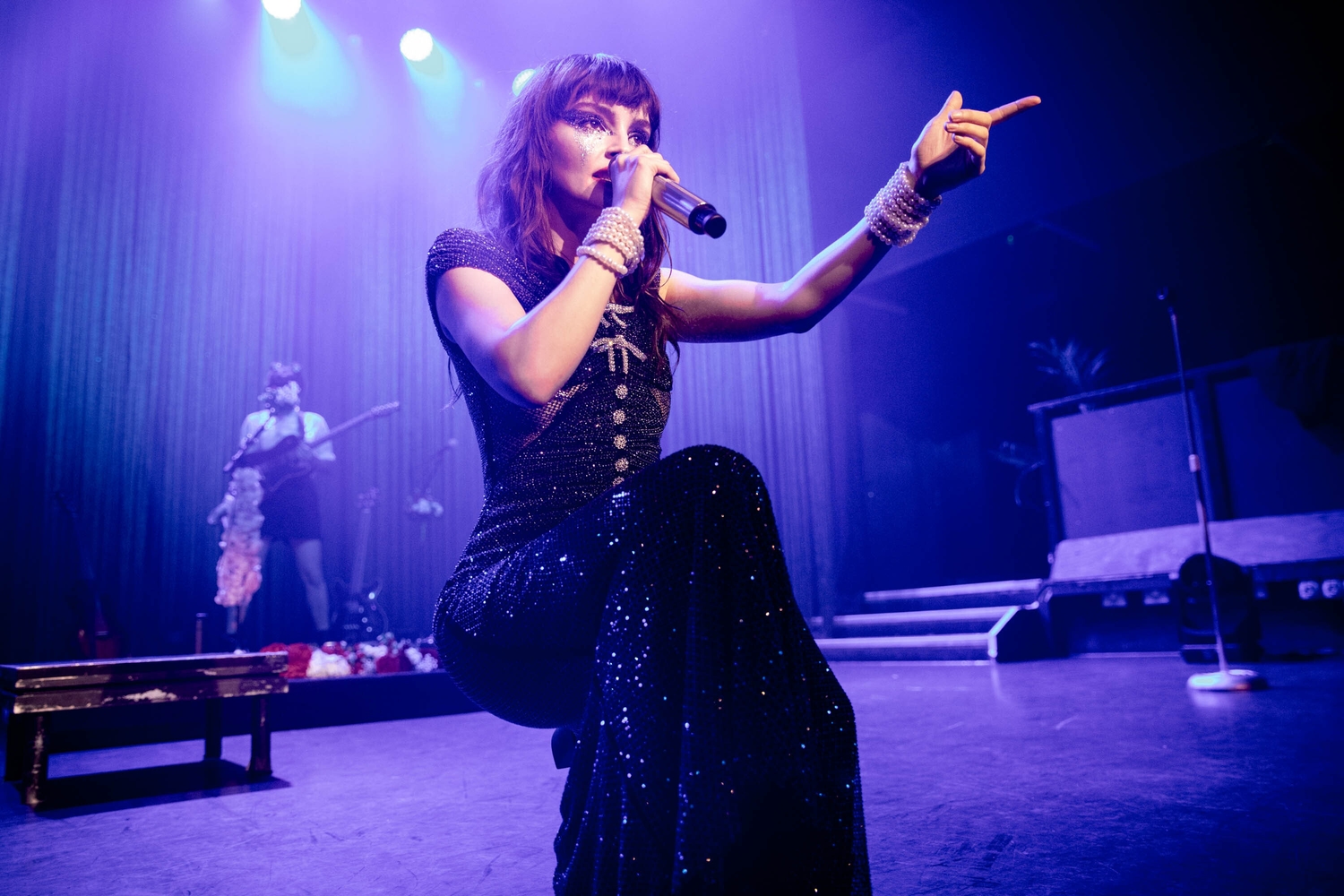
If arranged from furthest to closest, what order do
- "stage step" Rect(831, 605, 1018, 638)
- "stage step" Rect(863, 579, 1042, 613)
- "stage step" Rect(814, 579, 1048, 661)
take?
1. "stage step" Rect(863, 579, 1042, 613)
2. "stage step" Rect(831, 605, 1018, 638)
3. "stage step" Rect(814, 579, 1048, 661)

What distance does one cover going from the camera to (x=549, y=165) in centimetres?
111

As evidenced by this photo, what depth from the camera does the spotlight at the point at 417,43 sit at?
7.64 metres

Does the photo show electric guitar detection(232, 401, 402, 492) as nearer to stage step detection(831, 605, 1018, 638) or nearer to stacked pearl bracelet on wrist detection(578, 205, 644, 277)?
stage step detection(831, 605, 1018, 638)

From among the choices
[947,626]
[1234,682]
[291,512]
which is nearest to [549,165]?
[1234,682]

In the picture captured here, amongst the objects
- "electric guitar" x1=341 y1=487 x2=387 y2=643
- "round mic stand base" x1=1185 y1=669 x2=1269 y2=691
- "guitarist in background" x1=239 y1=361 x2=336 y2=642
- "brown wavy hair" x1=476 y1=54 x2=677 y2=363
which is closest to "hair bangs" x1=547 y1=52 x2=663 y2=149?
"brown wavy hair" x1=476 y1=54 x2=677 y2=363

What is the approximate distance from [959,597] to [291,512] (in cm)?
512

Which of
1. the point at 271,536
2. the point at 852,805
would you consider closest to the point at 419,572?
the point at 271,536

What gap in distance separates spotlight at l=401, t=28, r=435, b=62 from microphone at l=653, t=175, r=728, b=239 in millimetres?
7818

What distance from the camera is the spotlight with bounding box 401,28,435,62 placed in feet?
25.1

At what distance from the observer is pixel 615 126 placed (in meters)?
1.12

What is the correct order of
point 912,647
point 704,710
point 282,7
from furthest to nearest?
point 282,7, point 912,647, point 704,710

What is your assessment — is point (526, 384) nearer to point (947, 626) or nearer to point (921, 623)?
point (947, 626)

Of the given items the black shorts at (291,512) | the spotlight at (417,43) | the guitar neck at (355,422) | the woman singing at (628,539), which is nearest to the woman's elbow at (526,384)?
the woman singing at (628,539)

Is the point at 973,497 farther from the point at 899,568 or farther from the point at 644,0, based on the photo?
the point at 644,0
